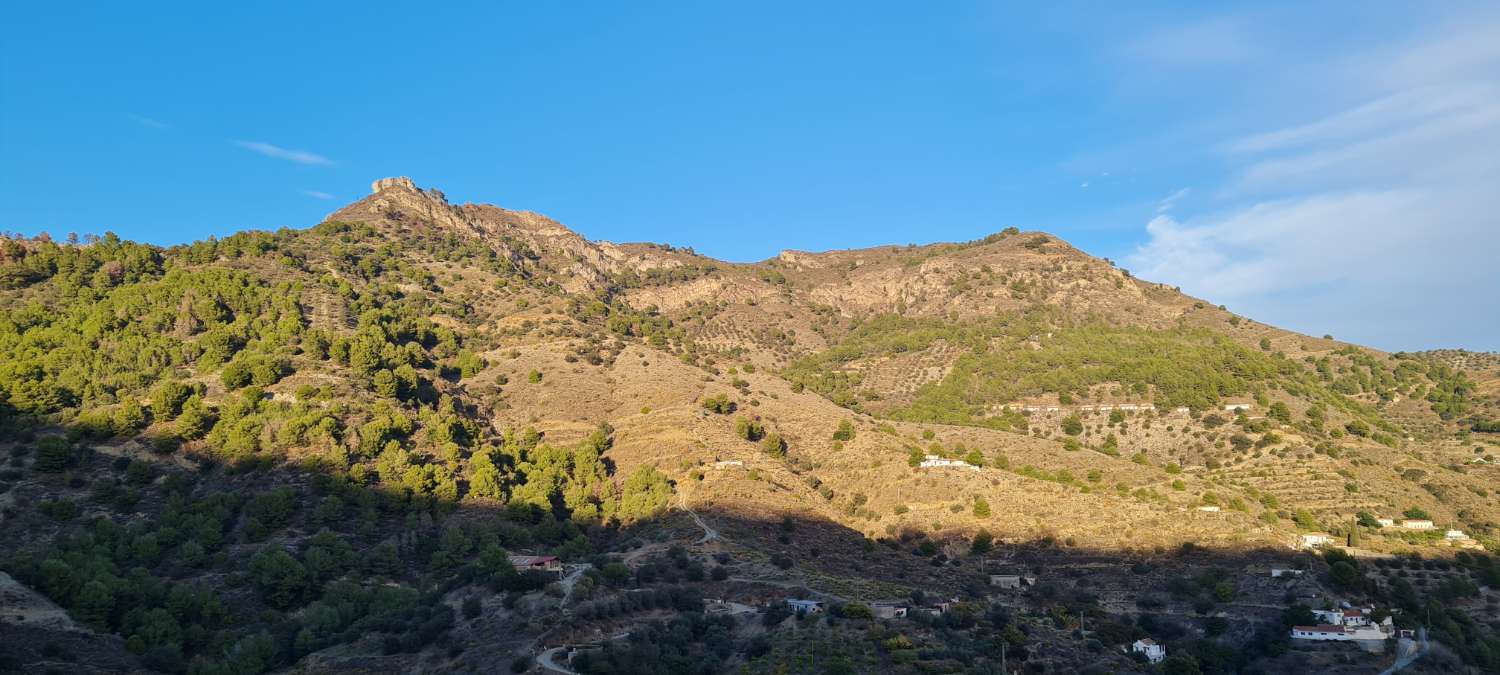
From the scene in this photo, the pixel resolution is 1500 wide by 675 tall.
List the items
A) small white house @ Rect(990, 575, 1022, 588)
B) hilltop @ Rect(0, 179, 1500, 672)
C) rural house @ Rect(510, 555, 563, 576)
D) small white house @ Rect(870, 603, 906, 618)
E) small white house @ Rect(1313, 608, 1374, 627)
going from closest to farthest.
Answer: small white house @ Rect(870, 603, 906, 618) < hilltop @ Rect(0, 179, 1500, 672) < small white house @ Rect(1313, 608, 1374, 627) < rural house @ Rect(510, 555, 563, 576) < small white house @ Rect(990, 575, 1022, 588)

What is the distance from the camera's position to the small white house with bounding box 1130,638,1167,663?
148 feet

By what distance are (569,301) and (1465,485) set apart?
82.2 m

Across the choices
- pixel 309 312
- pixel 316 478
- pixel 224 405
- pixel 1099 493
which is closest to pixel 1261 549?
pixel 1099 493

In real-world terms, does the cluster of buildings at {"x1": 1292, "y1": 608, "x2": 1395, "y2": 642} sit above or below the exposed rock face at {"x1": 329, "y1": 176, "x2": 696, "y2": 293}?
below

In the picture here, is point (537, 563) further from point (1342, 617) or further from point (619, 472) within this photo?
point (1342, 617)

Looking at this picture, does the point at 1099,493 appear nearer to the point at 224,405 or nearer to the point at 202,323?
the point at 224,405

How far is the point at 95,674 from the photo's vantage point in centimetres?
3709

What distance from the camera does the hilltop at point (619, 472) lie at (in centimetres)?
4450

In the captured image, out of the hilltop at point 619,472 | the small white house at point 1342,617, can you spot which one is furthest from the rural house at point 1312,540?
the small white house at point 1342,617

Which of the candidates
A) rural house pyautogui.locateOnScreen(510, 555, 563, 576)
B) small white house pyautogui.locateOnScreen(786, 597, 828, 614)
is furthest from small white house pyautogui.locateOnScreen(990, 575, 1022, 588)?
rural house pyautogui.locateOnScreen(510, 555, 563, 576)

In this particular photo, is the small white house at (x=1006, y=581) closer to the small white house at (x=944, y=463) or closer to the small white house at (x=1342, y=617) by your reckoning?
the small white house at (x=944, y=463)

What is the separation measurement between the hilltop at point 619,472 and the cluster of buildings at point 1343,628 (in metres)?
1.45

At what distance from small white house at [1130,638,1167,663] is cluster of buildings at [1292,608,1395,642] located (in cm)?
791

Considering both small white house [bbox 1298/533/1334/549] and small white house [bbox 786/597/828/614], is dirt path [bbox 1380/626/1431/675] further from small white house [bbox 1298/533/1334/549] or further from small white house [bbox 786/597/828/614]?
small white house [bbox 786/597/828/614]
